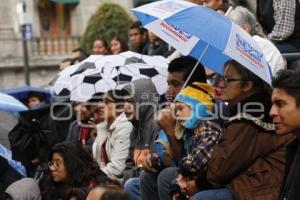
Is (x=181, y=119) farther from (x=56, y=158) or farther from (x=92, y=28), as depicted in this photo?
(x=92, y=28)

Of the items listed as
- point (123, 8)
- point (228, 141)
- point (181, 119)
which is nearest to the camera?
point (228, 141)

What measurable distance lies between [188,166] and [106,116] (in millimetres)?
2314

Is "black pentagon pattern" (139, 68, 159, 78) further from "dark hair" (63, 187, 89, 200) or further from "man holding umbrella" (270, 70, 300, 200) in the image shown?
"man holding umbrella" (270, 70, 300, 200)

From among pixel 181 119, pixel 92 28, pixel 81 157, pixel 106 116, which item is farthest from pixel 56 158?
pixel 92 28

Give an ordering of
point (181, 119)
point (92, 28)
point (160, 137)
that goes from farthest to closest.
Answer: point (92, 28) < point (160, 137) < point (181, 119)

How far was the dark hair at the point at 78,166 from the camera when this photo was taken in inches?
280

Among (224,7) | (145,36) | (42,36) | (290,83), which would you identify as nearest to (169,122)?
(290,83)

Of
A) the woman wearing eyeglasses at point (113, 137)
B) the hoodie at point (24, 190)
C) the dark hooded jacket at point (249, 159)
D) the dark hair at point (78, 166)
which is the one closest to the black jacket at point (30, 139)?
the woman wearing eyeglasses at point (113, 137)

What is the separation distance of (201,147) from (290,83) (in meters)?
1.09

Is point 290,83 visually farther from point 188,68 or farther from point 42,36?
point 42,36

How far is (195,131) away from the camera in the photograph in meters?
5.88

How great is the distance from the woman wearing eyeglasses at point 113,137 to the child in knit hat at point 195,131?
5.09 ft

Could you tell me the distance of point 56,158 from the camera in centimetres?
726

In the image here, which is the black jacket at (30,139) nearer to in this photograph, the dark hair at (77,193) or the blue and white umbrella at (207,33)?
the dark hair at (77,193)
